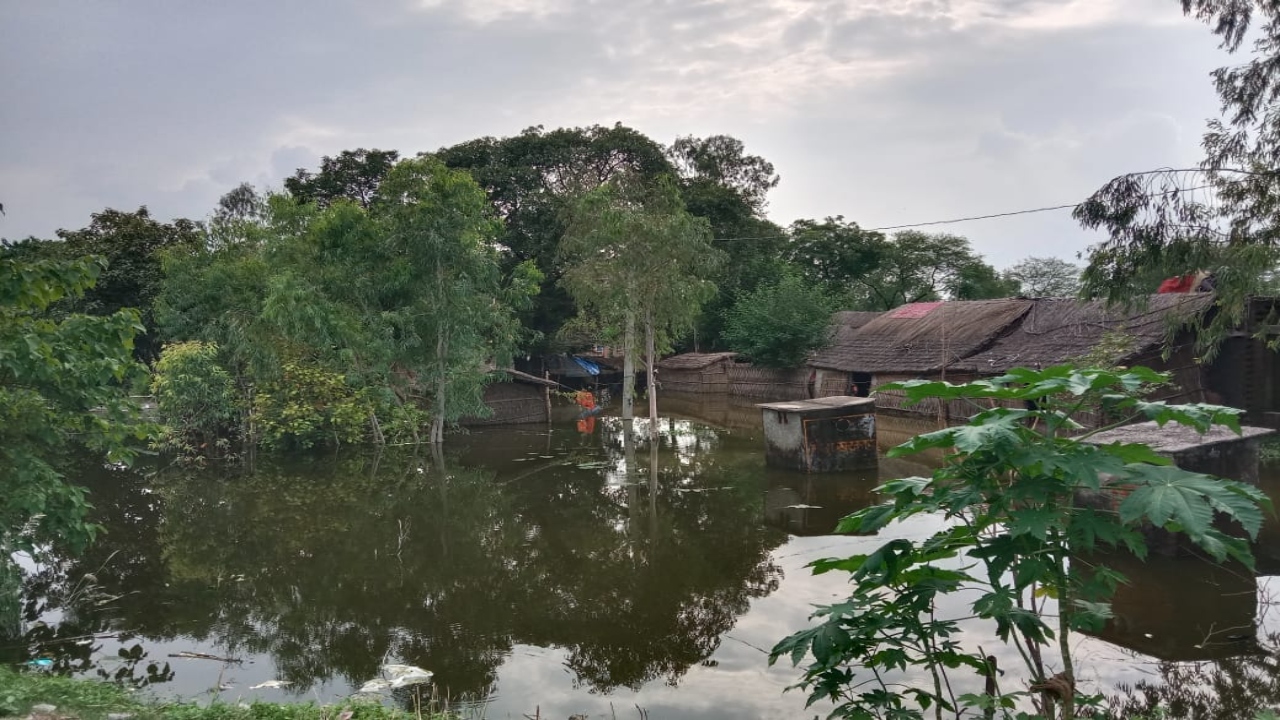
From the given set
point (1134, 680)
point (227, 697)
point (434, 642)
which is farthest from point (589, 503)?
point (1134, 680)

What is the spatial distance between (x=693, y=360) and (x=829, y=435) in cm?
1996

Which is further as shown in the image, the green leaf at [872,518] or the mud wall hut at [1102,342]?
the mud wall hut at [1102,342]

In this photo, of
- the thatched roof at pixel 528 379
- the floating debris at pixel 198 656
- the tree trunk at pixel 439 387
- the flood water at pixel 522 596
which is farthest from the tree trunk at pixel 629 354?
the floating debris at pixel 198 656

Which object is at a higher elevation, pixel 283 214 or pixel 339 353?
pixel 283 214

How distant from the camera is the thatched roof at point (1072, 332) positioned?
1858 centimetres

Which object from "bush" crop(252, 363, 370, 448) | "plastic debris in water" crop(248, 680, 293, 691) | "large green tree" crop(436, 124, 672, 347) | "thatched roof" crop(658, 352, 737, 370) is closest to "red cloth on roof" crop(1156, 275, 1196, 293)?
"thatched roof" crop(658, 352, 737, 370)

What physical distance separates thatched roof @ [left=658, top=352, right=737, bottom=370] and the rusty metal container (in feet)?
58.9

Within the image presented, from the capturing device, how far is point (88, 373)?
664 cm

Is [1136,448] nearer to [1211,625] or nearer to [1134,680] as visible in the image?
[1134,680]

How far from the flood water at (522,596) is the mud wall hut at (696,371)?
1845 cm

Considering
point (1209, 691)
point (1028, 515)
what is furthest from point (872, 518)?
point (1209, 691)

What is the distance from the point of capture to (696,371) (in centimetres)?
3350

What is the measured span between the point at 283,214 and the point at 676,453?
1072 centimetres

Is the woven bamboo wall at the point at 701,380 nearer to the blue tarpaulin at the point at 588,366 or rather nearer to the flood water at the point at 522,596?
the blue tarpaulin at the point at 588,366
